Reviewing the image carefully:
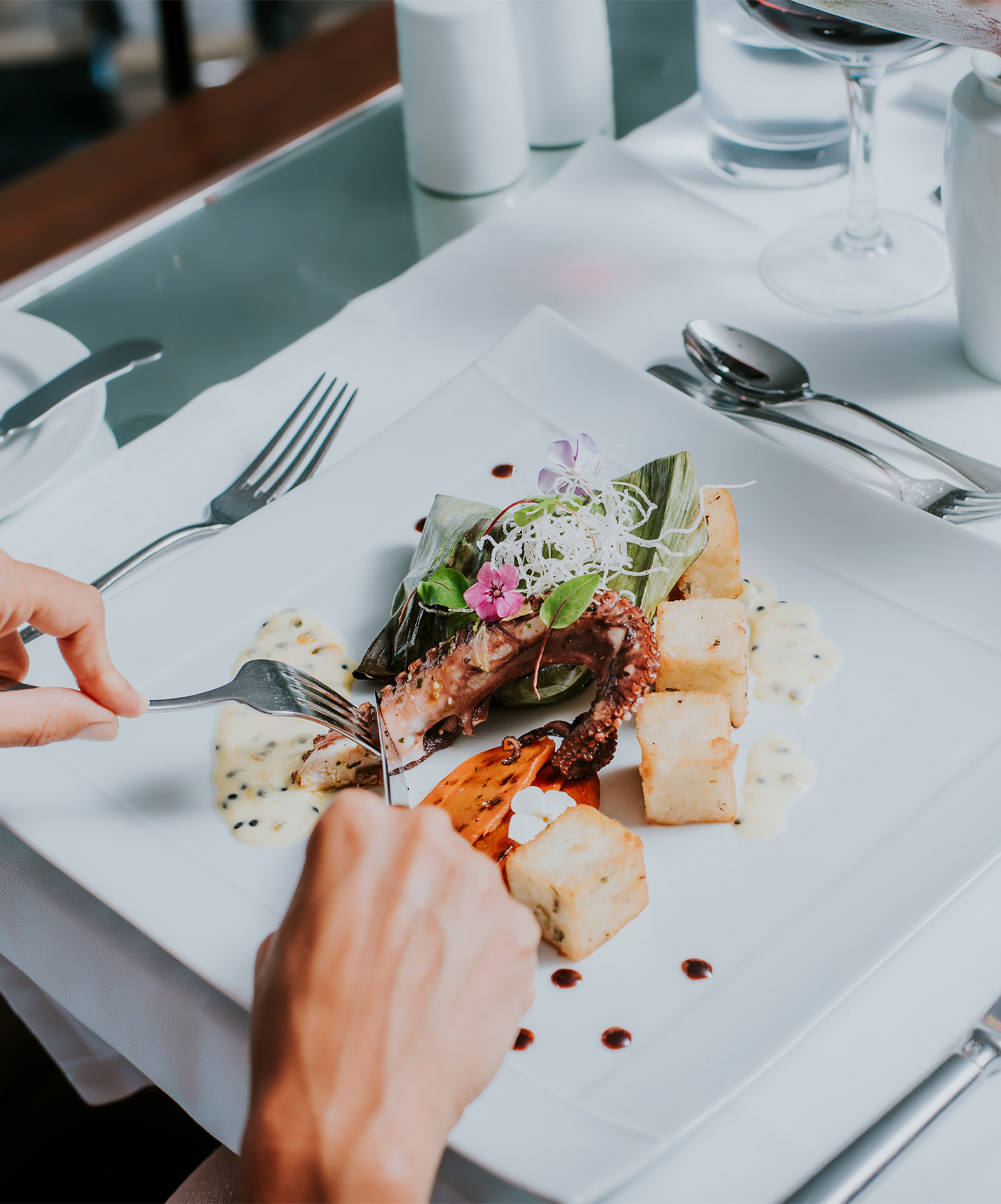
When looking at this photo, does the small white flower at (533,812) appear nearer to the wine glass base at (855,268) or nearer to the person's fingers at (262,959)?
the person's fingers at (262,959)

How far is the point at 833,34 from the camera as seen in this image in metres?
1.59

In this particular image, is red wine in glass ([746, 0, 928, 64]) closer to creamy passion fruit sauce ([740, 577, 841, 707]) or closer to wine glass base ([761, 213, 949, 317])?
wine glass base ([761, 213, 949, 317])

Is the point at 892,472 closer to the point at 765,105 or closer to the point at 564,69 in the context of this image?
the point at 765,105

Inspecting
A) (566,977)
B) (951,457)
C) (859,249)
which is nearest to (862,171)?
(859,249)

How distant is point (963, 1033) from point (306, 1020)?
1.92 ft

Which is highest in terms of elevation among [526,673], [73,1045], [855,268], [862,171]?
[862,171]

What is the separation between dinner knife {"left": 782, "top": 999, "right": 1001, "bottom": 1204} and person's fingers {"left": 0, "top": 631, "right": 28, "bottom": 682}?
93 cm

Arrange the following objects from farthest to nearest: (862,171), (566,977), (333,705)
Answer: (862,171)
(333,705)
(566,977)

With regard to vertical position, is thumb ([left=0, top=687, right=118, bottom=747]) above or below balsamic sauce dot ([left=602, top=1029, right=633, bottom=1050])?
above

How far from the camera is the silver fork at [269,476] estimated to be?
1.55m

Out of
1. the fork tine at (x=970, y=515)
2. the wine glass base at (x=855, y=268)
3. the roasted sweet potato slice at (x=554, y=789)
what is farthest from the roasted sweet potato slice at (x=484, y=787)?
the wine glass base at (x=855, y=268)

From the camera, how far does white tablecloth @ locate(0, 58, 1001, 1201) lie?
0.97 m

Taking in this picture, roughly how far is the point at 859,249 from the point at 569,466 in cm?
87

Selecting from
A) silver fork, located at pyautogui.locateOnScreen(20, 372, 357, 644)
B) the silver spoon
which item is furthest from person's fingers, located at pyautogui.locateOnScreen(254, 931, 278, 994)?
the silver spoon
